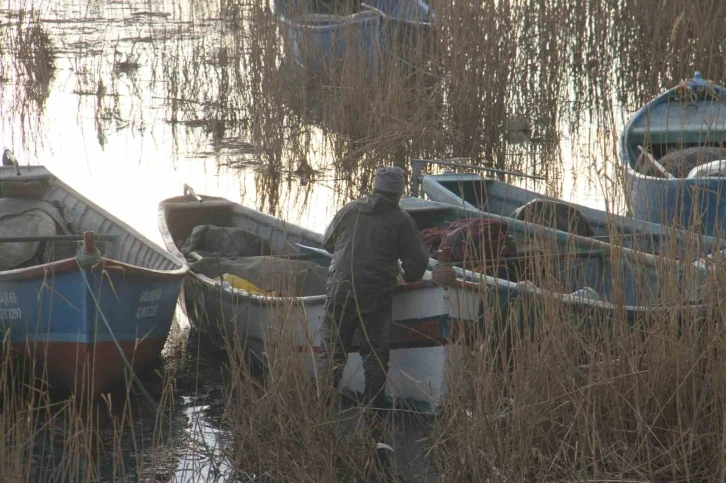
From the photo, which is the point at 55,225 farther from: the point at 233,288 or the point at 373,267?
the point at 373,267

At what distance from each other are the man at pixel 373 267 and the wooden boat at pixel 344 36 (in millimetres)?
4717

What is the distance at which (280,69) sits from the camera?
11.8m

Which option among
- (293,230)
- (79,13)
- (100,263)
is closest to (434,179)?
(293,230)

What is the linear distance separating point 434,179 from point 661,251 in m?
4.14

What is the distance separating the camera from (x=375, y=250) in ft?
18.9

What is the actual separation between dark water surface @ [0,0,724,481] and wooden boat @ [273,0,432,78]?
0.27 meters

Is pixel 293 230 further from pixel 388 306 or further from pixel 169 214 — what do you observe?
pixel 388 306

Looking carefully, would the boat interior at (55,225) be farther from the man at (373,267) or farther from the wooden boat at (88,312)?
the man at (373,267)

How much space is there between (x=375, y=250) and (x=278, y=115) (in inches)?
228

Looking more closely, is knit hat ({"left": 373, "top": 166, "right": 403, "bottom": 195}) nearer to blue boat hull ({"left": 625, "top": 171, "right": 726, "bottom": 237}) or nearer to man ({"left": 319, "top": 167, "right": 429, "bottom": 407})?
man ({"left": 319, "top": 167, "right": 429, "bottom": 407})

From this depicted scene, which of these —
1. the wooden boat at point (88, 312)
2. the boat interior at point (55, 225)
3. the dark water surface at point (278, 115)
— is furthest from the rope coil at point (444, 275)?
the dark water surface at point (278, 115)

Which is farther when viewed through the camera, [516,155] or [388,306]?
[516,155]

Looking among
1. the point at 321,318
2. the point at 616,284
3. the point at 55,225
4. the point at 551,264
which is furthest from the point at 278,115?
the point at 616,284

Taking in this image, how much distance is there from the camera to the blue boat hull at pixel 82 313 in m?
5.80
